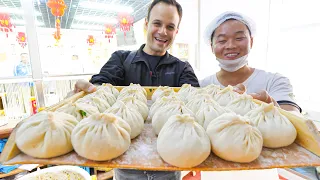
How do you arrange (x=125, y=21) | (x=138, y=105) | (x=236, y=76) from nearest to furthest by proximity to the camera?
(x=138, y=105), (x=236, y=76), (x=125, y=21)

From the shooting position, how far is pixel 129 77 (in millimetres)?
1434

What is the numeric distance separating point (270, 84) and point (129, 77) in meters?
Answer: 1.11

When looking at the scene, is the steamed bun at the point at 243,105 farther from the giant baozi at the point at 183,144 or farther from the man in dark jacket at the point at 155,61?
the man in dark jacket at the point at 155,61

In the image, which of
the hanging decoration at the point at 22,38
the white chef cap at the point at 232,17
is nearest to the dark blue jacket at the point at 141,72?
the white chef cap at the point at 232,17

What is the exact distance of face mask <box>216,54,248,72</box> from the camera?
4.47 feet

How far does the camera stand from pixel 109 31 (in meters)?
2.78

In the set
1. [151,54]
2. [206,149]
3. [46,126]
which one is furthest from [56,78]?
[206,149]

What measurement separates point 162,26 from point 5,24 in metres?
1.96

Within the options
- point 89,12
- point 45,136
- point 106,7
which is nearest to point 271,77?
point 45,136

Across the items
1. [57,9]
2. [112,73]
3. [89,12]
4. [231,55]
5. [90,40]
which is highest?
[89,12]

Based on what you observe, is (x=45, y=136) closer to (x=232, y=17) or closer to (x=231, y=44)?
(x=231, y=44)

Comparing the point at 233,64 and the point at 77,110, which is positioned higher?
the point at 233,64

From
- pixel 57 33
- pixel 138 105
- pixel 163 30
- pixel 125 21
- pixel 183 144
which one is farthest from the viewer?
pixel 125 21

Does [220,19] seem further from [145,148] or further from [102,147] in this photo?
[102,147]
